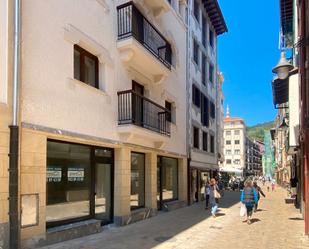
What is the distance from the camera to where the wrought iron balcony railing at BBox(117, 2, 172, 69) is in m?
14.0

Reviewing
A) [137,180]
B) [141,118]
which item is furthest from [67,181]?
[137,180]

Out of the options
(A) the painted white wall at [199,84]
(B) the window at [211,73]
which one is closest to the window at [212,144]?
(A) the painted white wall at [199,84]

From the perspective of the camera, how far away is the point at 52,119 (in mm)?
10125

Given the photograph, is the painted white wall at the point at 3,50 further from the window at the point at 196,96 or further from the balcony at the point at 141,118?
the window at the point at 196,96

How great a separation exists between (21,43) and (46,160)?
302 cm

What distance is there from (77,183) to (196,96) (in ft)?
51.4

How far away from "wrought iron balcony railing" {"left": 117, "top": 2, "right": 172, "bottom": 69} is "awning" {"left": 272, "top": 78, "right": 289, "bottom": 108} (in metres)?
5.21

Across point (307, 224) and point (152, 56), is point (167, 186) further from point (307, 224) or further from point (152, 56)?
point (307, 224)

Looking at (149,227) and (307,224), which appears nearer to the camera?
(307,224)

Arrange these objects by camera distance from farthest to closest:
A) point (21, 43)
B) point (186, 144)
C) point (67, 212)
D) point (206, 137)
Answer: point (206, 137) < point (186, 144) < point (67, 212) < point (21, 43)

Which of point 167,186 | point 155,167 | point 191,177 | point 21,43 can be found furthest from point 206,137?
point 21,43

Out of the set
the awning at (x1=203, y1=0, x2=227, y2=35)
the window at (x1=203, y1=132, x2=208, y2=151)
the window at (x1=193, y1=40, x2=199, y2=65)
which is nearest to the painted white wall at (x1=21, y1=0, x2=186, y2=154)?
the window at (x1=193, y1=40, x2=199, y2=65)

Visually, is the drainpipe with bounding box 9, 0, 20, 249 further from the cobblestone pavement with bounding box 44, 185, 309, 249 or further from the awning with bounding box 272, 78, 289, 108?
the awning with bounding box 272, 78, 289, 108

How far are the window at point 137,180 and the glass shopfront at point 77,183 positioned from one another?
6.80 ft
